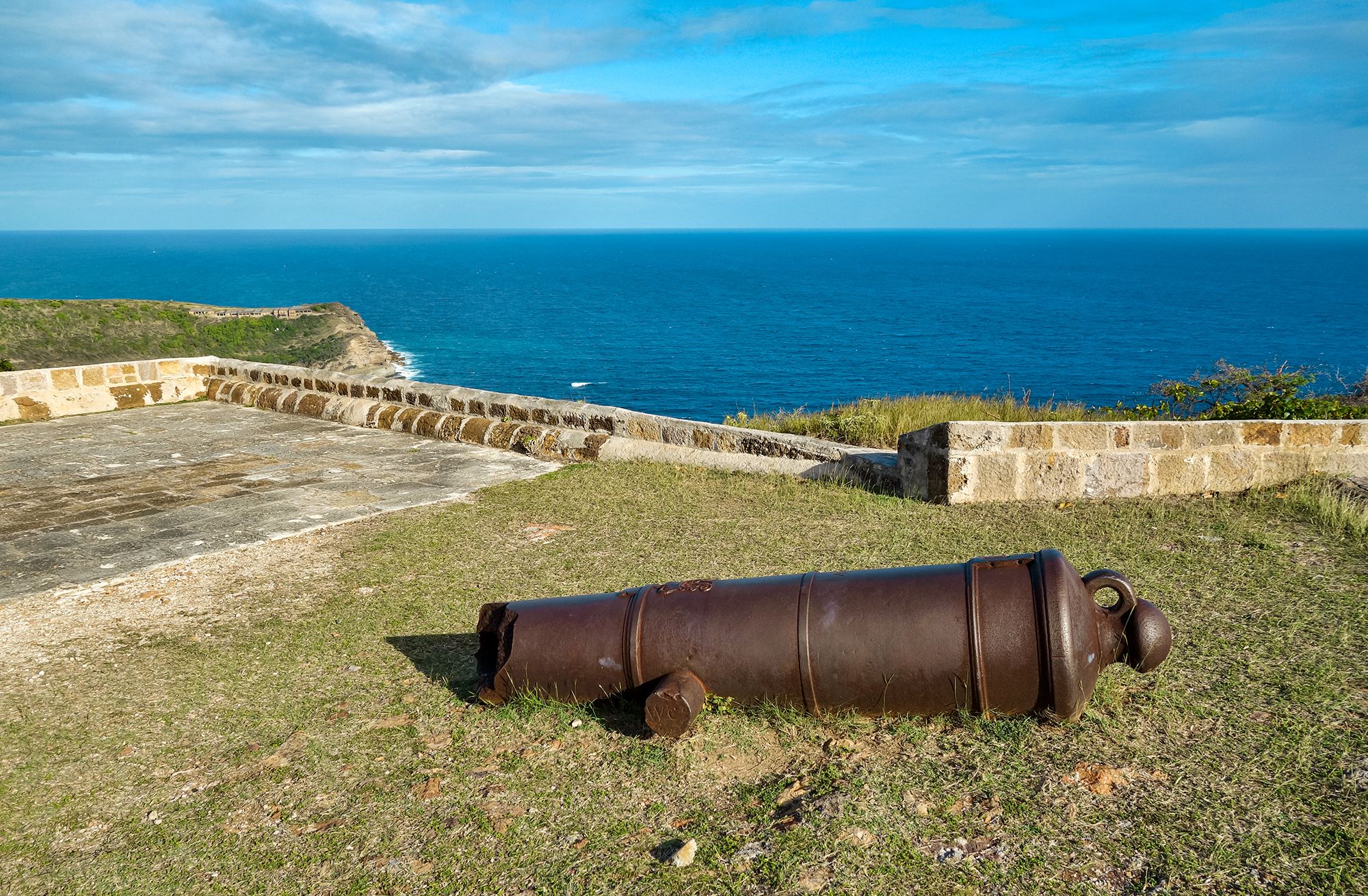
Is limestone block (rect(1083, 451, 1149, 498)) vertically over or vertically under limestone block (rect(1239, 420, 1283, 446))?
under

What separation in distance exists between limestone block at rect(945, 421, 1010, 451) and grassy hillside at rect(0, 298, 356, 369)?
1362 cm

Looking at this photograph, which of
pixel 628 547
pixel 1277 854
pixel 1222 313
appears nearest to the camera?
pixel 1277 854

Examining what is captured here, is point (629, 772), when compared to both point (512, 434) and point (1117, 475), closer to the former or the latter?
point (1117, 475)

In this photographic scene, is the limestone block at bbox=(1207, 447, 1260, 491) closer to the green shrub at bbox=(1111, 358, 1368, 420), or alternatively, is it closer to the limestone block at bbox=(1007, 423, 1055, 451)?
the green shrub at bbox=(1111, 358, 1368, 420)

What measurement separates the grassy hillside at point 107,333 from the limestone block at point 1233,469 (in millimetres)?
15021

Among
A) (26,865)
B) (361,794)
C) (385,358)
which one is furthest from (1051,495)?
(385,358)

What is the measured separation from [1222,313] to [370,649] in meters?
79.2

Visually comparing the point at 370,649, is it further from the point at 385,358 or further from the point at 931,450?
the point at 385,358

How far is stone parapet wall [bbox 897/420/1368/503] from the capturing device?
6.88m

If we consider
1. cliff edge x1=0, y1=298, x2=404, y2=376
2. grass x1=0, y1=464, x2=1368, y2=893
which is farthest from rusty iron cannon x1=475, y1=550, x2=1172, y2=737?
cliff edge x1=0, y1=298, x2=404, y2=376

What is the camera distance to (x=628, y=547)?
6.09 metres

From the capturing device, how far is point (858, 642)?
140 inches

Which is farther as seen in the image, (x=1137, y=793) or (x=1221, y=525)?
(x=1221, y=525)

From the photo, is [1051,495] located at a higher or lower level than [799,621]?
lower
